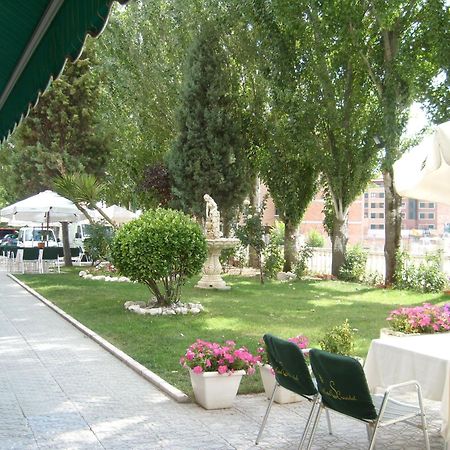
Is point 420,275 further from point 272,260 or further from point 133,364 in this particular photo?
point 133,364

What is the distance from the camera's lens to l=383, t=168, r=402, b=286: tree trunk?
63.3 feet

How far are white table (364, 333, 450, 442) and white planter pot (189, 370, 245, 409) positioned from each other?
5.26ft

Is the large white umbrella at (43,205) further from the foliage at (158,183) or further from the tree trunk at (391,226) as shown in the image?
the tree trunk at (391,226)

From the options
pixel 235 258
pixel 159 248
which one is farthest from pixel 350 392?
pixel 235 258

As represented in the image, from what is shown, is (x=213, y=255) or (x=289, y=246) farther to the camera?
(x=289, y=246)

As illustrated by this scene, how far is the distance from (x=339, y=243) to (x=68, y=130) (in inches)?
585

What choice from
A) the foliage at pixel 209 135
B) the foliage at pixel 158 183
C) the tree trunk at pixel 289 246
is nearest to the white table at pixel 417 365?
the tree trunk at pixel 289 246

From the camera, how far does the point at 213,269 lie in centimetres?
1830

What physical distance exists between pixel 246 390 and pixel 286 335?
332 cm

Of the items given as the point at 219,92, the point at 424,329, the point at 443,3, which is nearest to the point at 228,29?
the point at 219,92

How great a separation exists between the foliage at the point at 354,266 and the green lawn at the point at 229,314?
1.25 meters

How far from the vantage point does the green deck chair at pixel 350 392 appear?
Result: 4.19m

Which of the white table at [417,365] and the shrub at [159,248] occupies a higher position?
the shrub at [159,248]

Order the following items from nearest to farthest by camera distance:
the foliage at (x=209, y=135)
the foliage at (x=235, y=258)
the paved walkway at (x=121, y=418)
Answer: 1. the paved walkway at (x=121, y=418)
2. the foliage at (x=235, y=258)
3. the foliage at (x=209, y=135)
